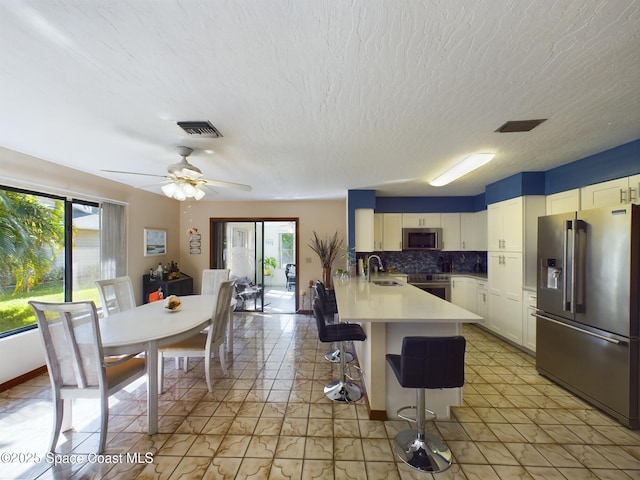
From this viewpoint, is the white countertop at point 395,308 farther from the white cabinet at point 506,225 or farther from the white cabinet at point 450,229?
the white cabinet at point 450,229

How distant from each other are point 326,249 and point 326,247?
9 centimetres

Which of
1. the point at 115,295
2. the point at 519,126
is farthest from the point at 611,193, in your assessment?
the point at 115,295

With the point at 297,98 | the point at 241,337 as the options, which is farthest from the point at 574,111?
the point at 241,337

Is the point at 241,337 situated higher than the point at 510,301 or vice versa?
the point at 510,301

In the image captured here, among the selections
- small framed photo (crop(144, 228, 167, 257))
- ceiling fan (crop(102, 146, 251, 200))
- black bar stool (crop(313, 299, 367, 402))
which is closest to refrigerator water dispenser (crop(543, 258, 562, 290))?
black bar stool (crop(313, 299, 367, 402))

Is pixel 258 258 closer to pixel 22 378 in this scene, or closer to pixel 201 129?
pixel 22 378

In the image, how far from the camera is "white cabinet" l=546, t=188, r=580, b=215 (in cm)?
306

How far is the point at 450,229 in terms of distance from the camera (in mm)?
5195

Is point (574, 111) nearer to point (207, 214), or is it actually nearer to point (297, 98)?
point (297, 98)

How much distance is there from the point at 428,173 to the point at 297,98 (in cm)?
237

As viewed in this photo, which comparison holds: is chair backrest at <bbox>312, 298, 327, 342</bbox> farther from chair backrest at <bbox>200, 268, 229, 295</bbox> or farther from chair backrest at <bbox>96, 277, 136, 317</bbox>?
chair backrest at <bbox>96, 277, 136, 317</bbox>

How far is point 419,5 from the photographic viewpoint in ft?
3.55

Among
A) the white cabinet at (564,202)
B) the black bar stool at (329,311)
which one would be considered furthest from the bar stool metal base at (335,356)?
the white cabinet at (564,202)

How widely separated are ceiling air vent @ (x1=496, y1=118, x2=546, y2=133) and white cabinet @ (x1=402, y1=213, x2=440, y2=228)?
3.00 m
